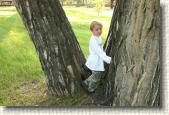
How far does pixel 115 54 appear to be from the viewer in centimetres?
386

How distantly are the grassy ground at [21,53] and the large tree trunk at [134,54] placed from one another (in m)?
0.08

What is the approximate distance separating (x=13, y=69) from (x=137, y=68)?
2.30 ft

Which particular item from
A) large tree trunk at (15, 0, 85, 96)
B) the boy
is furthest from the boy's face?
large tree trunk at (15, 0, 85, 96)

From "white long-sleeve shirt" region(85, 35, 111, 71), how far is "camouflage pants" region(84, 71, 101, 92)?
35 millimetres

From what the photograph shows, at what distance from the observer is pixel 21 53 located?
3.86 m

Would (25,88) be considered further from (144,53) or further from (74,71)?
(144,53)

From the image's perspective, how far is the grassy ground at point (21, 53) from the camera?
380 cm

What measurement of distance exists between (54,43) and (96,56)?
26 centimetres

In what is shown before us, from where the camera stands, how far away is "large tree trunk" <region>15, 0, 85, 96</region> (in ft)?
12.8

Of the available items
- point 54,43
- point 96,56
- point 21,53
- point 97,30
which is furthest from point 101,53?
point 21,53

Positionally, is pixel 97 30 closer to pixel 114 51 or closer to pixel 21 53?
pixel 114 51

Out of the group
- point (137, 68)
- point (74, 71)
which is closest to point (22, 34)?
point (74, 71)

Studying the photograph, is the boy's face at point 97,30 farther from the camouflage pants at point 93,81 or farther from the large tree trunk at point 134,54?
the camouflage pants at point 93,81

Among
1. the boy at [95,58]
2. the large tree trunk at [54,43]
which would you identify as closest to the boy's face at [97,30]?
the boy at [95,58]
